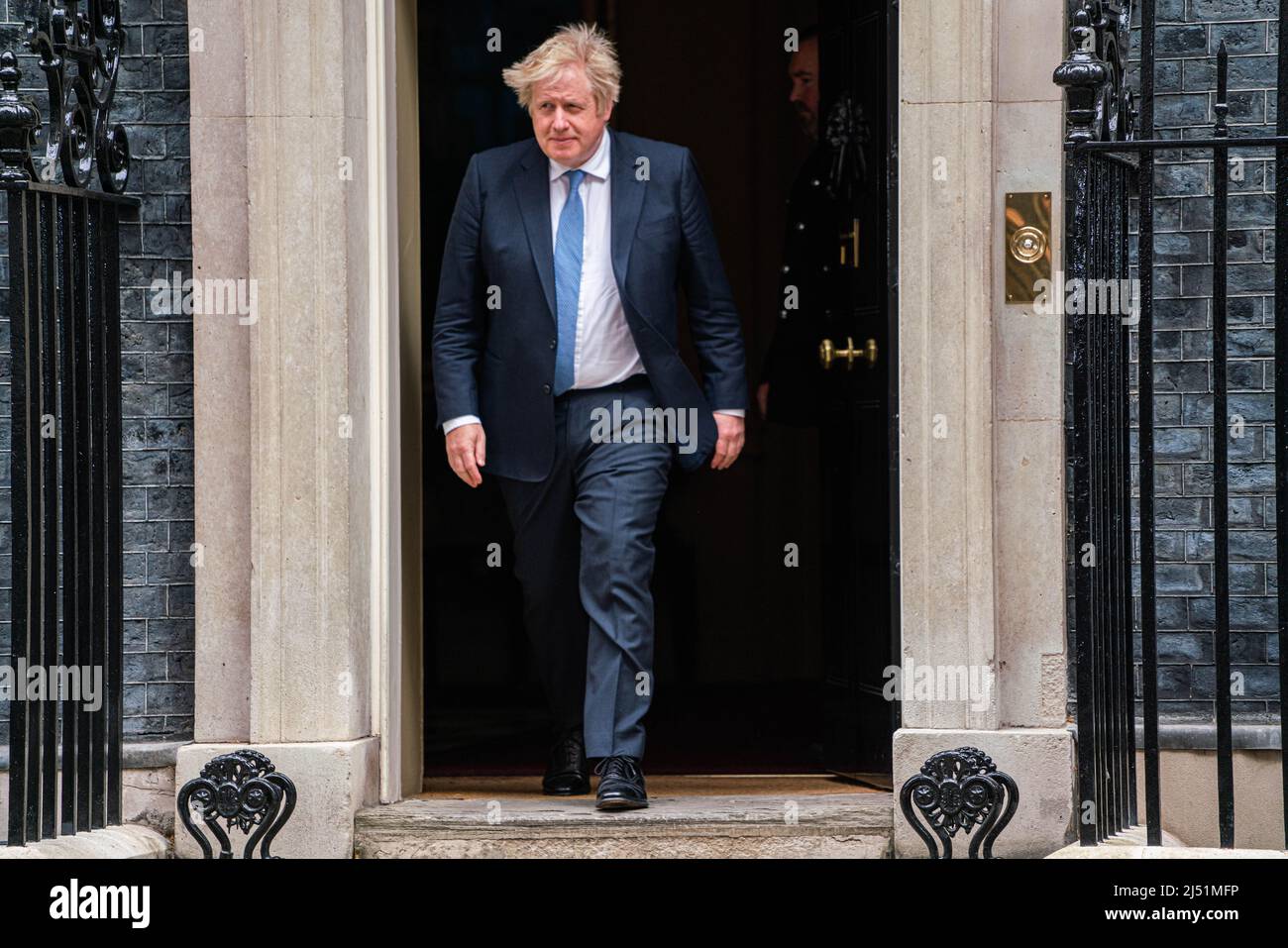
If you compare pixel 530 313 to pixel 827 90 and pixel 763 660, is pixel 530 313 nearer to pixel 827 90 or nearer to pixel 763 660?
pixel 827 90

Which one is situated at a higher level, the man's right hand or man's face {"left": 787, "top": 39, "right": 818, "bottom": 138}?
man's face {"left": 787, "top": 39, "right": 818, "bottom": 138}

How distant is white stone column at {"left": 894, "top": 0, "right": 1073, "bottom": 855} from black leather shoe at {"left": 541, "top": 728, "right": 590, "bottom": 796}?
111cm

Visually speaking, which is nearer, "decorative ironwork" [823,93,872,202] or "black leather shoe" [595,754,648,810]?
"black leather shoe" [595,754,648,810]

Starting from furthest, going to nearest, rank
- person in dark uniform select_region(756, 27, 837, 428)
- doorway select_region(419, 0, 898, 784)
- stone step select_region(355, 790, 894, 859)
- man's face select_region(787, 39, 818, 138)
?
man's face select_region(787, 39, 818, 138) → person in dark uniform select_region(756, 27, 837, 428) → doorway select_region(419, 0, 898, 784) → stone step select_region(355, 790, 894, 859)

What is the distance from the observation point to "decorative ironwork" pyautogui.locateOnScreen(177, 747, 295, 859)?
580 cm

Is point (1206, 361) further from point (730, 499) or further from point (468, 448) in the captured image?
point (730, 499)

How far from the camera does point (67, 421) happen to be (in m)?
5.71

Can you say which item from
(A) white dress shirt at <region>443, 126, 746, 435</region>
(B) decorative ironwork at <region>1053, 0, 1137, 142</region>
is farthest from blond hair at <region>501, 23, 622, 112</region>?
(B) decorative ironwork at <region>1053, 0, 1137, 142</region>

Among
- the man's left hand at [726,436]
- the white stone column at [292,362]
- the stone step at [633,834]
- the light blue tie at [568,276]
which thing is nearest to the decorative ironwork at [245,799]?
the white stone column at [292,362]

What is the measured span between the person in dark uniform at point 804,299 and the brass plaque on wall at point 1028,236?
2.96 feet

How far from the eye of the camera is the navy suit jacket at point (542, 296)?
6.14 meters

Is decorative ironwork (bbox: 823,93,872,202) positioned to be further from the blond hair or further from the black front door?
the blond hair

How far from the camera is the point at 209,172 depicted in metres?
6.00
